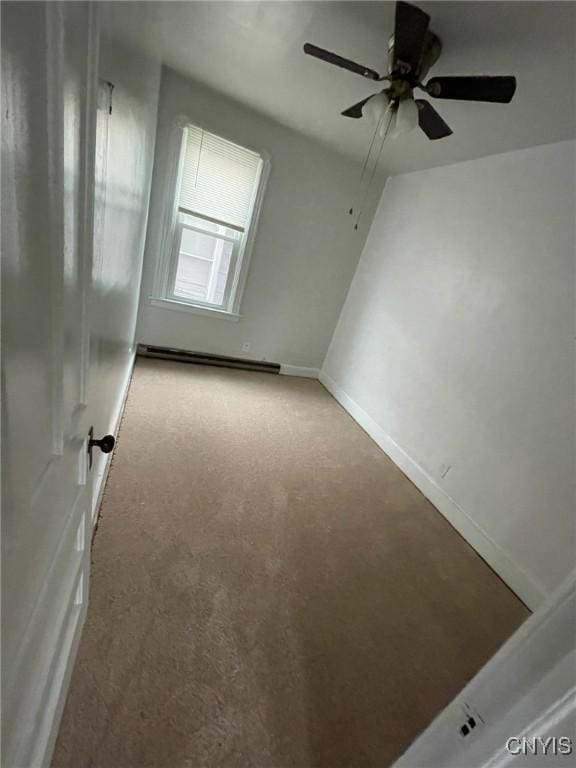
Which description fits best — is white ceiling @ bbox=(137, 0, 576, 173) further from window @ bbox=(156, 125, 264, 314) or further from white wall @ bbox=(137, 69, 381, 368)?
window @ bbox=(156, 125, 264, 314)

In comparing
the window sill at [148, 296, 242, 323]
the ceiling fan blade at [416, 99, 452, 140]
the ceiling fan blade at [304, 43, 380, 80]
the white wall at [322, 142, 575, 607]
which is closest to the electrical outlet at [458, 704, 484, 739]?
the white wall at [322, 142, 575, 607]

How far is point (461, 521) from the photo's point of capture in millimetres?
2293

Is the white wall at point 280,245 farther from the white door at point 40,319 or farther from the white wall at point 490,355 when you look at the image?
the white door at point 40,319

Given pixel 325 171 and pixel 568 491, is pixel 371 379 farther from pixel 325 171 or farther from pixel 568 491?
pixel 325 171

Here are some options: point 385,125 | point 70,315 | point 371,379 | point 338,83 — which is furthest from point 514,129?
point 70,315

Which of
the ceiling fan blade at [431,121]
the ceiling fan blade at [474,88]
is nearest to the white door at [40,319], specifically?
the ceiling fan blade at [474,88]

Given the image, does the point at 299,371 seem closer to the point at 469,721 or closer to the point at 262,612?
the point at 262,612

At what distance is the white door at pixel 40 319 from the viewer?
1.04 ft

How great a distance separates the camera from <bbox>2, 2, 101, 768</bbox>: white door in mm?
317

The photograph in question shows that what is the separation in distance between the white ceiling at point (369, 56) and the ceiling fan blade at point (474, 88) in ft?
0.74

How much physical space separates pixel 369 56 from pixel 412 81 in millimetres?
413

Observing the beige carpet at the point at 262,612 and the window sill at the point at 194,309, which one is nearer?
the beige carpet at the point at 262,612

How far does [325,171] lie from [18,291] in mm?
3863

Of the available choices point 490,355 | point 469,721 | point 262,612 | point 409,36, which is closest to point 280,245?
point 409,36
